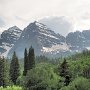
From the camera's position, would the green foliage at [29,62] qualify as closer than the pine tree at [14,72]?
Yes

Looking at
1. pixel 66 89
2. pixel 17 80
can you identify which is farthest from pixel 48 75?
pixel 17 80

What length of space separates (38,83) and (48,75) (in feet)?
16.5

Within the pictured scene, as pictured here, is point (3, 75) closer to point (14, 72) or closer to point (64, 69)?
point (14, 72)

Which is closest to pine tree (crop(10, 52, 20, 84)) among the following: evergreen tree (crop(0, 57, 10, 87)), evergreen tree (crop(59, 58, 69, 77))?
evergreen tree (crop(0, 57, 10, 87))

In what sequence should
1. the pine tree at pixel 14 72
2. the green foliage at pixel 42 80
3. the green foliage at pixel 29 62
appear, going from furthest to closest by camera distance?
1. the pine tree at pixel 14 72
2. the green foliage at pixel 29 62
3. the green foliage at pixel 42 80

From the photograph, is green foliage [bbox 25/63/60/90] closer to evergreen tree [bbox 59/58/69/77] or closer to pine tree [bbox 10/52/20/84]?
evergreen tree [bbox 59/58/69/77]

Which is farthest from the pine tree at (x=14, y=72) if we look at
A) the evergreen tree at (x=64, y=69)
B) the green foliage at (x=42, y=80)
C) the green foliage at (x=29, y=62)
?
the evergreen tree at (x=64, y=69)

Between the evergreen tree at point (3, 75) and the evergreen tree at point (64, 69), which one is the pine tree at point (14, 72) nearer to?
the evergreen tree at point (3, 75)

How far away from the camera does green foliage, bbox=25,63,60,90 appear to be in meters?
103

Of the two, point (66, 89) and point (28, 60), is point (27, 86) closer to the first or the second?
point (66, 89)

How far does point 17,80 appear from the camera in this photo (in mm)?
159750

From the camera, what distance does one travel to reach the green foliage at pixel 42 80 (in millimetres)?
103375

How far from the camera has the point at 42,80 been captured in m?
105

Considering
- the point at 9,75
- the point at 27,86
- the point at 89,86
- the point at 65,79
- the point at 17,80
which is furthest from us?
the point at 9,75
